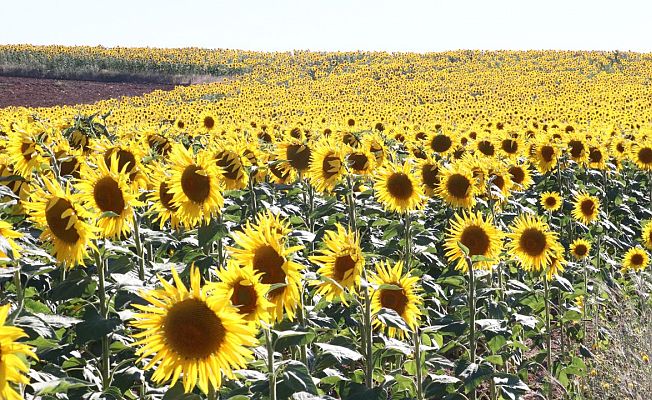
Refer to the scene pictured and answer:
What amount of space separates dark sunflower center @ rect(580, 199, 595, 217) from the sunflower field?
0.01 metres

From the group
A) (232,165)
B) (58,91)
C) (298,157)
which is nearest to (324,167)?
(298,157)

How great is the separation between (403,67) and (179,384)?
41.3m

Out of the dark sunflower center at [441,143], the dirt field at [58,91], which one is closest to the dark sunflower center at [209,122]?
the dark sunflower center at [441,143]

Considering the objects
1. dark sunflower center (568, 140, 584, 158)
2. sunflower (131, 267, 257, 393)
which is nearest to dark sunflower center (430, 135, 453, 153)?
dark sunflower center (568, 140, 584, 158)

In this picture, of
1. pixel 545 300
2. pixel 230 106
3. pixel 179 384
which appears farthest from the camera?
pixel 230 106

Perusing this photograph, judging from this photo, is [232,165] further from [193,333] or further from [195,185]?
[193,333]

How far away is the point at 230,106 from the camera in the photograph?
88.0 ft

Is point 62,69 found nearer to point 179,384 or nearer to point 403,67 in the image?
point 403,67

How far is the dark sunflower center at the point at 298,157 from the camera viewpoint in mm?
6230

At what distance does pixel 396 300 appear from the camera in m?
3.96

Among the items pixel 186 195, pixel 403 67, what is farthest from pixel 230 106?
pixel 186 195

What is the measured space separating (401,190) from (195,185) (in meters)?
1.94

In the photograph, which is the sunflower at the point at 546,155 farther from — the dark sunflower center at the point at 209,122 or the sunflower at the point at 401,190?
the dark sunflower center at the point at 209,122

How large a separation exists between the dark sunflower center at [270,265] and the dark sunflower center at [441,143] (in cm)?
593
